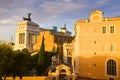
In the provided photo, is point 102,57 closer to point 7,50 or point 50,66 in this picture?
point 7,50

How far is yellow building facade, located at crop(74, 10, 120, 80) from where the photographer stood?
4325 cm

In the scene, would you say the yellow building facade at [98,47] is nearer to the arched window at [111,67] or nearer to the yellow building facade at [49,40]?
the arched window at [111,67]

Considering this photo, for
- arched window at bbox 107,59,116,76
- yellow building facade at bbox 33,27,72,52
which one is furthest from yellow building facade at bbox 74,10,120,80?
yellow building facade at bbox 33,27,72,52

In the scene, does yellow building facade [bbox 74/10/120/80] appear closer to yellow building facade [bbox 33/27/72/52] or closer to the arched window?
the arched window

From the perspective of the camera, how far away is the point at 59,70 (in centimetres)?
5262

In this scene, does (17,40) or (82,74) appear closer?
(82,74)

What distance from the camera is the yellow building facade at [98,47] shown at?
4325 cm

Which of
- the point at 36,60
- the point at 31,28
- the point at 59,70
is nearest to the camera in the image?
the point at 59,70

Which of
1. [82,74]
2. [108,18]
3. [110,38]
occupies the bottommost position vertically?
[82,74]

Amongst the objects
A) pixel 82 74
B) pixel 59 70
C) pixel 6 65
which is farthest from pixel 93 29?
pixel 6 65

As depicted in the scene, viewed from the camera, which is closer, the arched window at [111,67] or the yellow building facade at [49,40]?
the arched window at [111,67]

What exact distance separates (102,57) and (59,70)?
11.8 metres

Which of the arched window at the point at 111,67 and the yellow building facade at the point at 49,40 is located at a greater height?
the yellow building facade at the point at 49,40

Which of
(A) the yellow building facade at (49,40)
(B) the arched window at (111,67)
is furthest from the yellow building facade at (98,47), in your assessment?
(A) the yellow building facade at (49,40)
